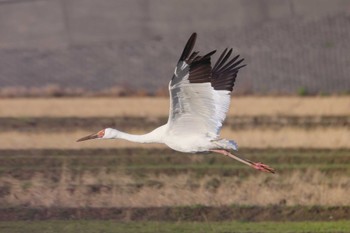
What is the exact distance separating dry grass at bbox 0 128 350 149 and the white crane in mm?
7234

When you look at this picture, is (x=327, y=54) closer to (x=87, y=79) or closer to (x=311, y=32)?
(x=311, y=32)

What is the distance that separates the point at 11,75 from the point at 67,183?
2686 centimetres

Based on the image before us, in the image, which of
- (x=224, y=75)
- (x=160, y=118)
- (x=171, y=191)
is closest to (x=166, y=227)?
(x=171, y=191)

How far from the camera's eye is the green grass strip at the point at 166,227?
14219 millimetres

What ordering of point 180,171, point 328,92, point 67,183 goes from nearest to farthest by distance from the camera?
point 67,183, point 180,171, point 328,92

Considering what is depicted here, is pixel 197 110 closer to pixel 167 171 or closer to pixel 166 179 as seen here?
pixel 166 179

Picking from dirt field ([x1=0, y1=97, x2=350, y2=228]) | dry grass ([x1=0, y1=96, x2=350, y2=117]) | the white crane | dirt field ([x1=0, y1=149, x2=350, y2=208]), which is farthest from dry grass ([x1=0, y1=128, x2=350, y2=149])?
the white crane

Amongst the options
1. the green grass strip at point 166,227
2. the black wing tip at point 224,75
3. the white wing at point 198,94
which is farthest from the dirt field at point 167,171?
the black wing tip at point 224,75

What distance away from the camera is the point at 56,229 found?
46.6ft

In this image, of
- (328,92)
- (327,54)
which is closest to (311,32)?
(327,54)

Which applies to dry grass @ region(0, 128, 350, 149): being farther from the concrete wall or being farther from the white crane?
the concrete wall

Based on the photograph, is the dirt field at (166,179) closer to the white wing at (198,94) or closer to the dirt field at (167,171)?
the dirt field at (167,171)

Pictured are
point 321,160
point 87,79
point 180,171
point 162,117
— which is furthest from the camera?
point 87,79

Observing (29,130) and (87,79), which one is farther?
(87,79)
